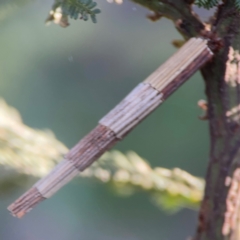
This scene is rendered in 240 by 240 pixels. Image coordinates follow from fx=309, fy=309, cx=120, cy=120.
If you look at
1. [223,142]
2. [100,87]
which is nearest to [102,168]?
[100,87]

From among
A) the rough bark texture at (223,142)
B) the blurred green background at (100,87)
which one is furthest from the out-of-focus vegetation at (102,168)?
the rough bark texture at (223,142)

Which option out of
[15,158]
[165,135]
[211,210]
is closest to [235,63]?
[211,210]

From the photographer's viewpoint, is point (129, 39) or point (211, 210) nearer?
point (211, 210)

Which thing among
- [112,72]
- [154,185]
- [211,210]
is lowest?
[211,210]

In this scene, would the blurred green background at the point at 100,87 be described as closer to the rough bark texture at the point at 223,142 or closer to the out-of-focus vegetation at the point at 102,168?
the out-of-focus vegetation at the point at 102,168

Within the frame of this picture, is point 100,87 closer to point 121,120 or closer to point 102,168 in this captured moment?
point 102,168

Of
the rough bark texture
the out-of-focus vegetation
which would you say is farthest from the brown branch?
the out-of-focus vegetation

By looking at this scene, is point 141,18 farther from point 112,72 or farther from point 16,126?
point 16,126
